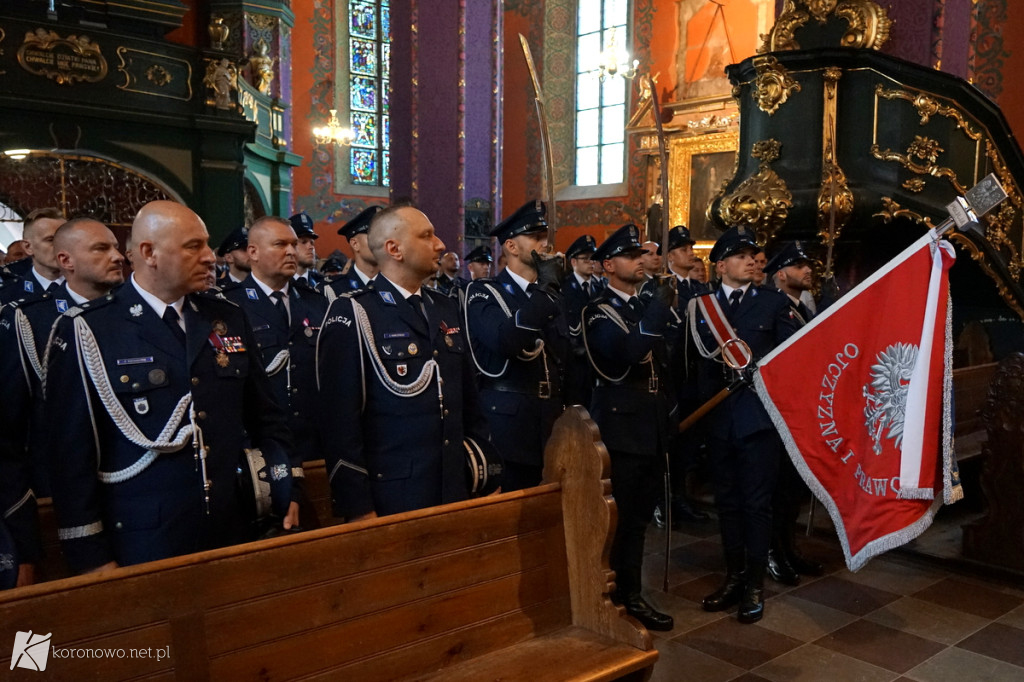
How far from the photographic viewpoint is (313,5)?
50.3 ft

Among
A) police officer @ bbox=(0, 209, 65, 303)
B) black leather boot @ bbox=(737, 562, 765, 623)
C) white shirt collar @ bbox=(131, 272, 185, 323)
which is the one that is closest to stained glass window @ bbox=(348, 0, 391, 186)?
police officer @ bbox=(0, 209, 65, 303)

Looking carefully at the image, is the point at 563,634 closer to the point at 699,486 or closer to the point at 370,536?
the point at 370,536

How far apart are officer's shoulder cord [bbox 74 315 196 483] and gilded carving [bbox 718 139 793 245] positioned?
3797 millimetres

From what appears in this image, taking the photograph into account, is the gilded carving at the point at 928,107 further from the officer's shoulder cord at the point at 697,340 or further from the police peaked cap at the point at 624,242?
Result: the police peaked cap at the point at 624,242

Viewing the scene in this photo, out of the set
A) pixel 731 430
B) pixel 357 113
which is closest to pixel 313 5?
pixel 357 113

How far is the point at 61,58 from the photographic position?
874 cm

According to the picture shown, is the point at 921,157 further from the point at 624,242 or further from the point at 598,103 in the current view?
the point at 598,103

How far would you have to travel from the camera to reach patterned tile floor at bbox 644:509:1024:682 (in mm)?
2928

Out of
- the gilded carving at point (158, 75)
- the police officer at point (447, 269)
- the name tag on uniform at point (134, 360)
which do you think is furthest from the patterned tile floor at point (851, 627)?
the gilded carving at point (158, 75)

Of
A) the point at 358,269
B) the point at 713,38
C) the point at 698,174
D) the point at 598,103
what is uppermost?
the point at 713,38

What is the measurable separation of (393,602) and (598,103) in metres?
14.0

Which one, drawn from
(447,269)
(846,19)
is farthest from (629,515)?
(447,269)

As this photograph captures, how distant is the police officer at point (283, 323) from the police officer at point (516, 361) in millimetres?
719

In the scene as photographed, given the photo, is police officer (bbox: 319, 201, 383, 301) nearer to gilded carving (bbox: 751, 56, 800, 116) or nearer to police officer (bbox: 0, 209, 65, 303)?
police officer (bbox: 0, 209, 65, 303)
